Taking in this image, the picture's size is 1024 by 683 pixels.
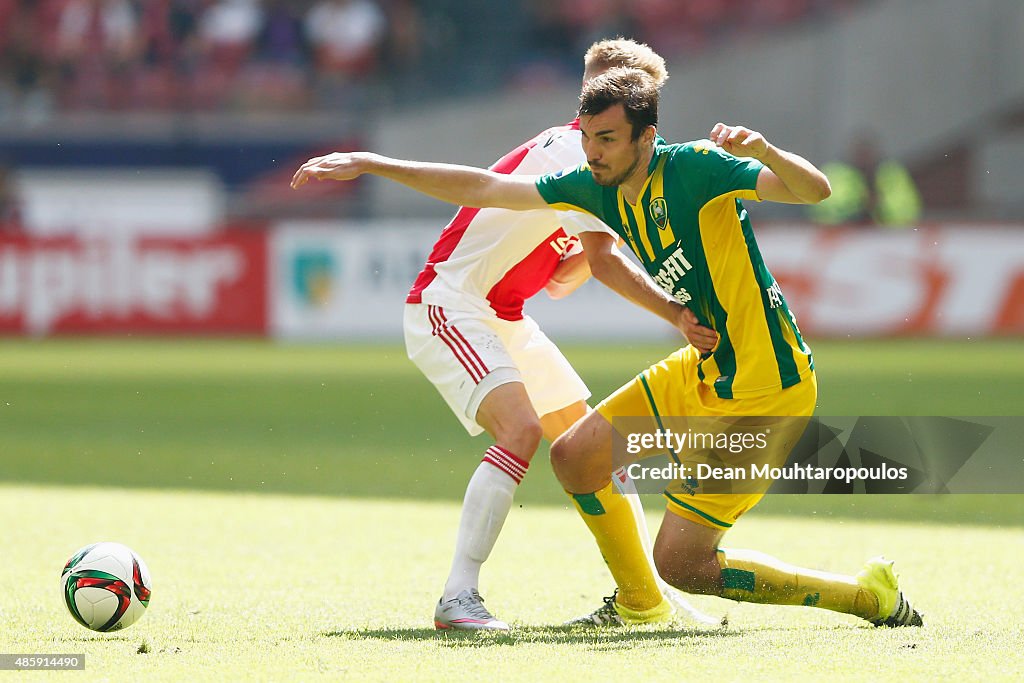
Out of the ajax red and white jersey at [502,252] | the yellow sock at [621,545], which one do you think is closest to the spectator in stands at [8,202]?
the ajax red and white jersey at [502,252]

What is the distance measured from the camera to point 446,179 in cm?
533

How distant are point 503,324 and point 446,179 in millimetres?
873

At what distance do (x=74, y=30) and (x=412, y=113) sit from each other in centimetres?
592

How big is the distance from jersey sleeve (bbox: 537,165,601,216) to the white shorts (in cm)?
70

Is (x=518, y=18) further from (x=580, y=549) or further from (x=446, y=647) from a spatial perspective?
(x=446, y=647)

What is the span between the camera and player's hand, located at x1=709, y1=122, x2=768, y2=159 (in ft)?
14.9

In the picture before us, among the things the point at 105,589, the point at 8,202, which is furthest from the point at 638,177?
the point at 8,202

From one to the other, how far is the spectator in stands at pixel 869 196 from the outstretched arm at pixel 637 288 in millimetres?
13766

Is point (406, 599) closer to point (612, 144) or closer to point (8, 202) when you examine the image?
point (612, 144)

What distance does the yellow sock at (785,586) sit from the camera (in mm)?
5207

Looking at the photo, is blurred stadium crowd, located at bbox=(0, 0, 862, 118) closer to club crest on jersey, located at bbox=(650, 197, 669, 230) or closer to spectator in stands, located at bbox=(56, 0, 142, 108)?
spectator in stands, located at bbox=(56, 0, 142, 108)

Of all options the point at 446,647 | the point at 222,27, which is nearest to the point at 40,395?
the point at 446,647

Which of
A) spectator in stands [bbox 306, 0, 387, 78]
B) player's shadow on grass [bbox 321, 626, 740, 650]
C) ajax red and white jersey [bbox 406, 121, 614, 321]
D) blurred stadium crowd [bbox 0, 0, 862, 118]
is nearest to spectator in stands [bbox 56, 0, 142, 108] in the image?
blurred stadium crowd [bbox 0, 0, 862, 118]
